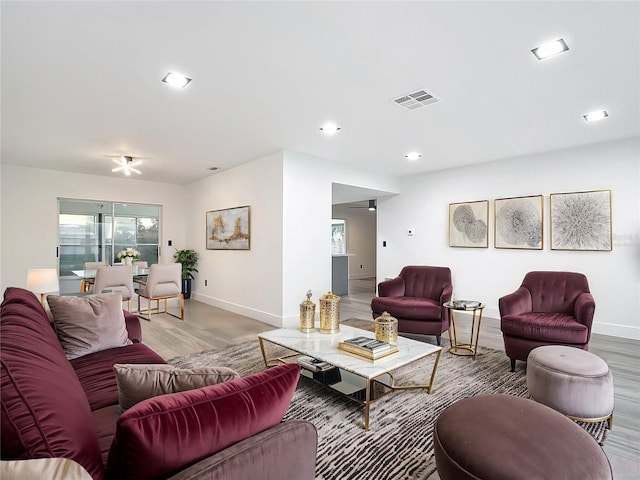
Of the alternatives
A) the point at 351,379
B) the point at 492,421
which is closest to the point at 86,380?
the point at 351,379

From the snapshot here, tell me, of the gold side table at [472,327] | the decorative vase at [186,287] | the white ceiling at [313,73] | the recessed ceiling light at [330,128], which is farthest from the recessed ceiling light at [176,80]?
the decorative vase at [186,287]

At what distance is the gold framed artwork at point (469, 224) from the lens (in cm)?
555

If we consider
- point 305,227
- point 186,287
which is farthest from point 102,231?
point 305,227

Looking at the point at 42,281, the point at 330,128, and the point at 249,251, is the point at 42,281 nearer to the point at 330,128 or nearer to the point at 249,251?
the point at 249,251

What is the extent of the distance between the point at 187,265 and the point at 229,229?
1.77 m

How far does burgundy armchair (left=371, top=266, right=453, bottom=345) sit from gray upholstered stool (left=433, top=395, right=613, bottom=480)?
2.22 metres

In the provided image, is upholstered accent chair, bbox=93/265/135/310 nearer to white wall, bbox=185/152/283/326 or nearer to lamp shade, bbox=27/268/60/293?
lamp shade, bbox=27/268/60/293

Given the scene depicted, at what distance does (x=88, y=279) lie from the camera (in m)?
5.60

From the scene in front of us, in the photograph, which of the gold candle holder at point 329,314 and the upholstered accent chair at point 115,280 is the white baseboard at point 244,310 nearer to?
the upholstered accent chair at point 115,280

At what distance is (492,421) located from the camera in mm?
1501

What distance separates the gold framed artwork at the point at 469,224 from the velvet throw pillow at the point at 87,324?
5066 mm

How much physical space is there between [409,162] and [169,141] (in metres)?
3.57

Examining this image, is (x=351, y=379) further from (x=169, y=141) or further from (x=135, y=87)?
(x=169, y=141)

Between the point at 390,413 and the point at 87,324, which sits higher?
the point at 87,324
